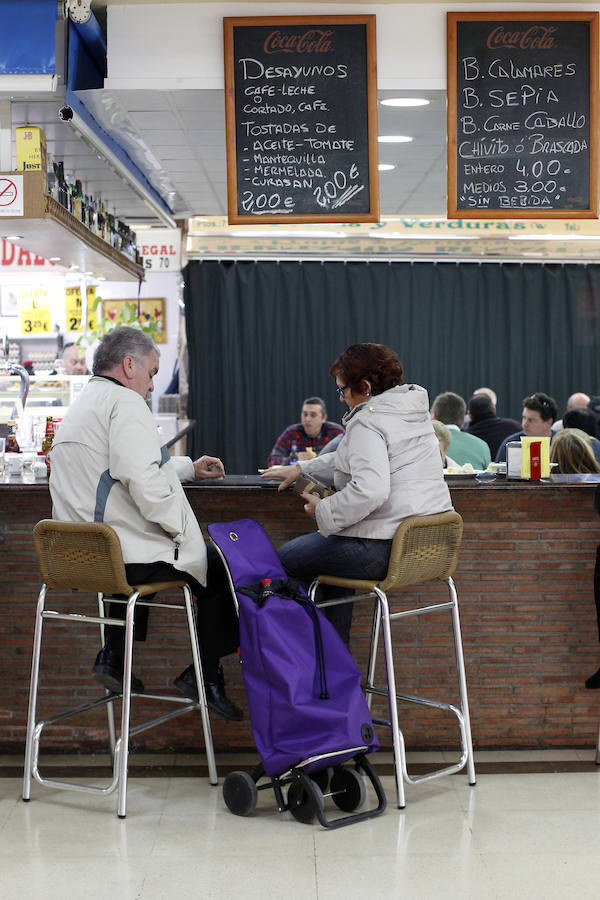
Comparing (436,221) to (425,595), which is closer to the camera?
(425,595)

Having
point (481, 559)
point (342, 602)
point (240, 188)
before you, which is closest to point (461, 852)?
point (342, 602)

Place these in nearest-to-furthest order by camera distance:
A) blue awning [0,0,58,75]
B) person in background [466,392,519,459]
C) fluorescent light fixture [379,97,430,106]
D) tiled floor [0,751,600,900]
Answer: tiled floor [0,751,600,900] → blue awning [0,0,58,75] → fluorescent light fixture [379,97,430,106] → person in background [466,392,519,459]

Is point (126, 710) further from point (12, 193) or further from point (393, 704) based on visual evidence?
point (12, 193)

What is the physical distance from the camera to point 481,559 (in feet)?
12.9

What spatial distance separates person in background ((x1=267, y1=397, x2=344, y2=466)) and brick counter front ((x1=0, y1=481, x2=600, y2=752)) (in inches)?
129

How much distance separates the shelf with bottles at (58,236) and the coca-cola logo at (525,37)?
6.62 feet

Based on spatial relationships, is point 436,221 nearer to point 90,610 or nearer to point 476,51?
point 476,51

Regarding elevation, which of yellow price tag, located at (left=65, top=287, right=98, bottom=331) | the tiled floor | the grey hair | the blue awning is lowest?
the tiled floor

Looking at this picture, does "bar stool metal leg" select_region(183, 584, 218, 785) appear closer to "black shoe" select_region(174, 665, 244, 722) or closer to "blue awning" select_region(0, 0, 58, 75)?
"black shoe" select_region(174, 665, 244, 722)

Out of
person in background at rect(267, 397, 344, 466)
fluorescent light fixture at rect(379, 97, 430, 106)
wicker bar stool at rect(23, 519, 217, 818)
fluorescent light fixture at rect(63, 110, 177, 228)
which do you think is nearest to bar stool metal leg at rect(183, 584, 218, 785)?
wicker bar stool at rect(23, 519, 217, 818)

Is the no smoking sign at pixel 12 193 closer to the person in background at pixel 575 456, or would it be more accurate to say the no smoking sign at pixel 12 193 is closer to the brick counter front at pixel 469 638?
the brick counter front at pixel 469 638

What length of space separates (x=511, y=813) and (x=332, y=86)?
2982 millimetres

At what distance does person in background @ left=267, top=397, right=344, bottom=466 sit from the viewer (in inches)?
284

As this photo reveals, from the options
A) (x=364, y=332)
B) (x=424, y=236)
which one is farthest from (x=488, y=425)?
(x=424, y=236)
